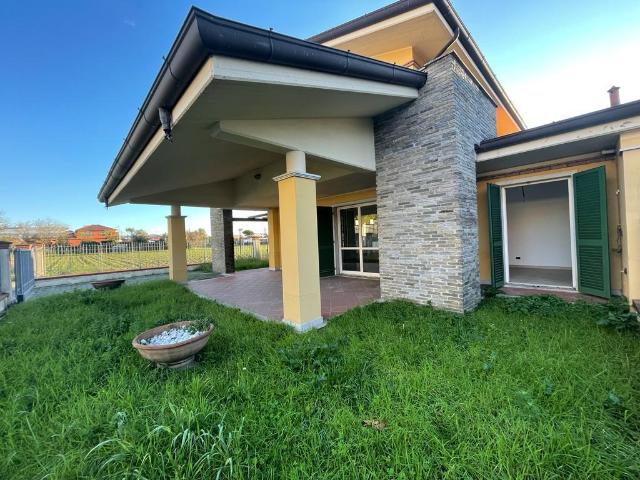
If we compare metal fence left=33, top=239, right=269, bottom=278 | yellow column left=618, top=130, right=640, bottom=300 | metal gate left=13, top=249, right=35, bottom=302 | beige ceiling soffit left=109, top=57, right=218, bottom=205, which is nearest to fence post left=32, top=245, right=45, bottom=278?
metal fence left=33, top=239, right=269, bottom=278

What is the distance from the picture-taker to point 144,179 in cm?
556

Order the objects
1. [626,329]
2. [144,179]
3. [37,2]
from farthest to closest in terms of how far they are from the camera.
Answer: [37,2]
[144,179]
[626,329]

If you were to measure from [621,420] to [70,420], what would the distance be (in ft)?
14.2

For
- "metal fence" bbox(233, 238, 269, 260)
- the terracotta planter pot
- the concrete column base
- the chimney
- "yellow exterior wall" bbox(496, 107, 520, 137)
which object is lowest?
the concrete column base

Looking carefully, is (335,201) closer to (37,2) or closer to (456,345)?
(456,345)

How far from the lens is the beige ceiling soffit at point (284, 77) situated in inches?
89.5

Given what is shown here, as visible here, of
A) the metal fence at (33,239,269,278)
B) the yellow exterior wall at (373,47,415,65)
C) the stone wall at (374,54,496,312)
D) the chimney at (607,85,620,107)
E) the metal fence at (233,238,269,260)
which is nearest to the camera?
the stone wall at (374,54,496,312)

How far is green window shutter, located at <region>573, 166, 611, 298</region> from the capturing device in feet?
14.3

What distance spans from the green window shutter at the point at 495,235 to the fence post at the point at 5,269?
12084 millimetres

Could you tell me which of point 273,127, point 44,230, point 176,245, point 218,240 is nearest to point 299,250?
point 273,127

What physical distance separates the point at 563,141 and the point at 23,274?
1430 cm

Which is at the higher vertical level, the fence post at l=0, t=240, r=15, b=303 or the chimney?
the chimney

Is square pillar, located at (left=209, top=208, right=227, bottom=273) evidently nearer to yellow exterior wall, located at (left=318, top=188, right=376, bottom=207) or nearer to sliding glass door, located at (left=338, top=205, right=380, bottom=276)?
yellow exterior wall, located at (left=318, top=188, right=376, bottom=207)

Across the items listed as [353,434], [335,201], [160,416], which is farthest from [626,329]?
[335,201]
